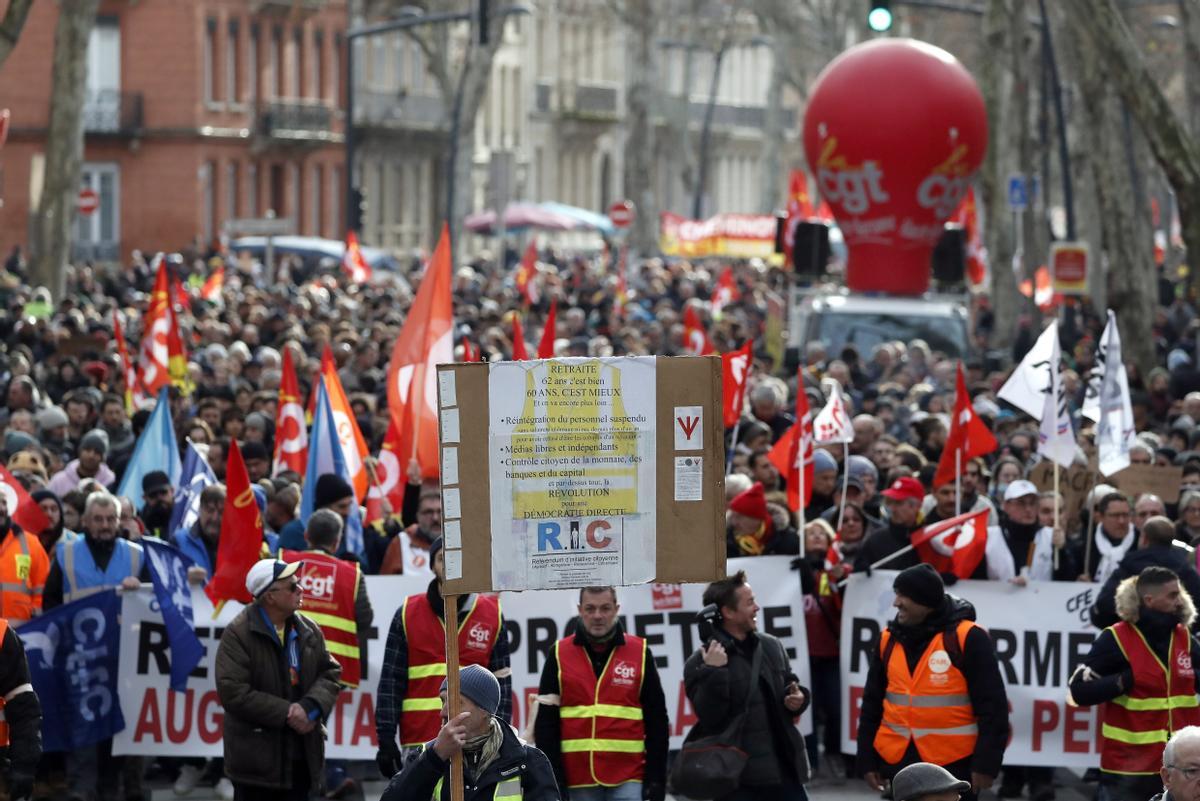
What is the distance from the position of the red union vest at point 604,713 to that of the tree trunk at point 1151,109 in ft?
39.1

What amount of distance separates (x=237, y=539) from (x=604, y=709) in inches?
88.4

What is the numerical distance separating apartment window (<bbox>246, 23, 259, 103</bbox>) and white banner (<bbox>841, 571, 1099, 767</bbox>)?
51091 millimetres

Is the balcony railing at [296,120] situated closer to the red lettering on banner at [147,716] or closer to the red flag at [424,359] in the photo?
the red flag at [424,359]

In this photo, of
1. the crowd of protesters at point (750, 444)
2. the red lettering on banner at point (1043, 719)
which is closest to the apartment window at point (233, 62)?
the crowd of protesters at point (750, 444)

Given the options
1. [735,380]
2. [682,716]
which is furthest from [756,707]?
[735,380]

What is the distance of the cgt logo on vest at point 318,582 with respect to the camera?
34.6ft

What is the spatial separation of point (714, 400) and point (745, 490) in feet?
16.6

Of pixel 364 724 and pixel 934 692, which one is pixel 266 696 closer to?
pixel 934 692

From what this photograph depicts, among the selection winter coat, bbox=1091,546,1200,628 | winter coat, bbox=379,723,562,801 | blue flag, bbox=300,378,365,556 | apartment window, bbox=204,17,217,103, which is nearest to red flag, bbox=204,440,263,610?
blue flag, bbox=300,378,365,556

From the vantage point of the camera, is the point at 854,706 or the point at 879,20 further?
the point at 879,20

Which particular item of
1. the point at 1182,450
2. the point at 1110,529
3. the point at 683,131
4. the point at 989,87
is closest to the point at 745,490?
the point at 1110,529

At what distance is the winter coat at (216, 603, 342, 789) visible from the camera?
917cm

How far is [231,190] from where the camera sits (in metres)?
61.4

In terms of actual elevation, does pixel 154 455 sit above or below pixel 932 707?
above
